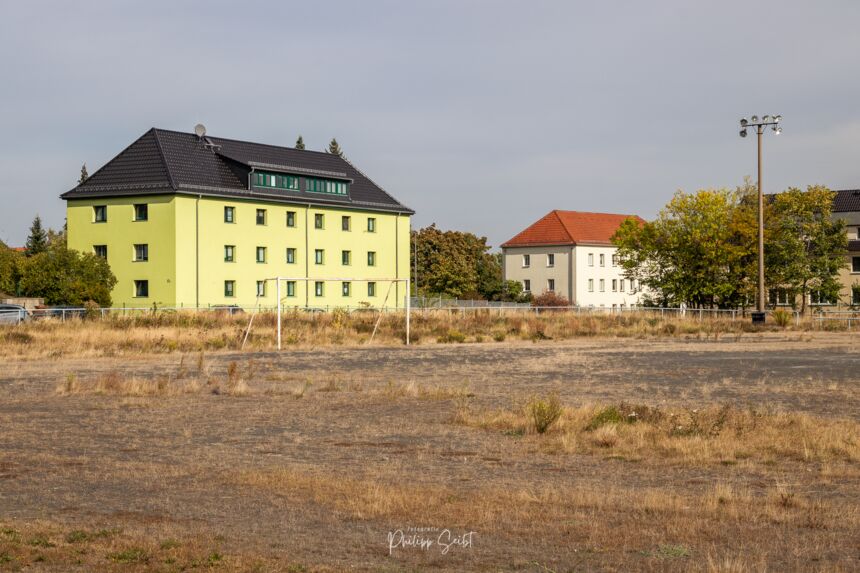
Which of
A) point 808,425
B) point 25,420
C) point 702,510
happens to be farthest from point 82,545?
point 808,425

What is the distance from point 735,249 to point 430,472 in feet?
209

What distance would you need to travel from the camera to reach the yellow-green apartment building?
216ft


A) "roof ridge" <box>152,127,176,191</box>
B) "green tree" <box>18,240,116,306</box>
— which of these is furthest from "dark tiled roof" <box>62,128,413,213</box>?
"green tree" <box>18,240,116,306</box>

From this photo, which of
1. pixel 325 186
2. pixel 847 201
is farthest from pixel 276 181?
pixel 847 201

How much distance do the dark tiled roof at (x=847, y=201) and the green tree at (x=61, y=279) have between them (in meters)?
65.5

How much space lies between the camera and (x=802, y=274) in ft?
245

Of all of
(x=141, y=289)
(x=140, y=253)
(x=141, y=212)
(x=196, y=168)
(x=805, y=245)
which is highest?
(x=196, y=168)

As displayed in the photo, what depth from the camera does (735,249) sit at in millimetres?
73250

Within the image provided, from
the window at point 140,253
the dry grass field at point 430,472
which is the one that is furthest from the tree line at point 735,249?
the dry grass field at point 430,472

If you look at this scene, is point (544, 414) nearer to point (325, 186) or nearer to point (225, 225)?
point (225, 225)

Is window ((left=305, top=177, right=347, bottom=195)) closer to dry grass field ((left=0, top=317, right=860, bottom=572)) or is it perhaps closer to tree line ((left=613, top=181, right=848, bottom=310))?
tree line ((left=613, top=181, right=848, bottom=310))

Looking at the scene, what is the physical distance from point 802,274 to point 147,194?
139ft

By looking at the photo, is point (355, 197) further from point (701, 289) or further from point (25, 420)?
point (25, 420)

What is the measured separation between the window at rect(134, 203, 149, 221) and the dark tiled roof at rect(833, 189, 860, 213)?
202ft
